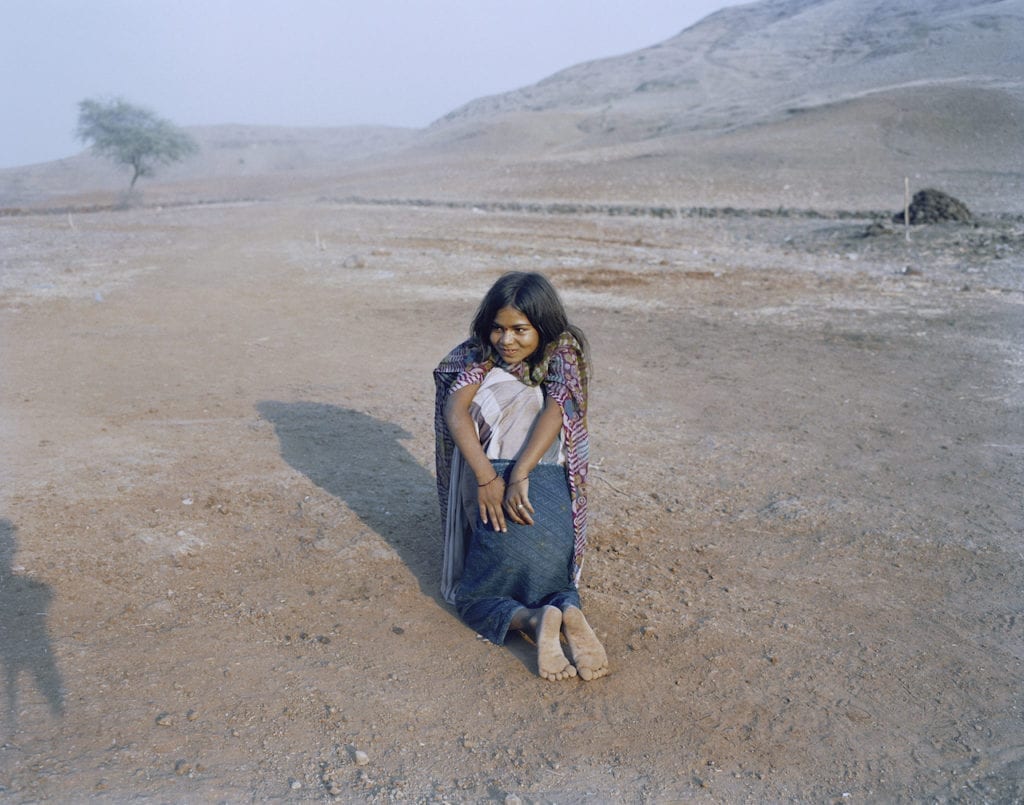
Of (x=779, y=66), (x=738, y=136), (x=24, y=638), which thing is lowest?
(x=24, y=638)

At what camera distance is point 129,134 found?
168 feet

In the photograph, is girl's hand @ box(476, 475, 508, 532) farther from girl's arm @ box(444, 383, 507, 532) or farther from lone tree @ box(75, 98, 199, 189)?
lone tree @ box(75, 98, 199, 189)

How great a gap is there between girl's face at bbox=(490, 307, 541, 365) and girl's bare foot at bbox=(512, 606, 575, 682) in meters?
0.92

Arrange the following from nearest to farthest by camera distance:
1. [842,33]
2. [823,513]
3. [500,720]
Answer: [500,720] → [823,513] → [842,33]

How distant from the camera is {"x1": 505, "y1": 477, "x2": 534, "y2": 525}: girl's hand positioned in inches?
131

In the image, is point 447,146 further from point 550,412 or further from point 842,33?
point 550,412

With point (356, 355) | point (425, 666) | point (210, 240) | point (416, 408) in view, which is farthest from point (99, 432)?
point (210, 240)

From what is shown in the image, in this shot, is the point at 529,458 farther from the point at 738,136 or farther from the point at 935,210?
the point at 738,136

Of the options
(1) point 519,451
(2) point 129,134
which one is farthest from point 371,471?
(2) point 129,134

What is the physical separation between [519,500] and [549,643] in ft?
1.66

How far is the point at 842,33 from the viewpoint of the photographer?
82.4 metres

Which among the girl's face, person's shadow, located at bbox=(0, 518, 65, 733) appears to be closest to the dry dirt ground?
person's shadow, located at bbox=(0, 518, 65, 733)

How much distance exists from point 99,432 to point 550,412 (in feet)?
11.7

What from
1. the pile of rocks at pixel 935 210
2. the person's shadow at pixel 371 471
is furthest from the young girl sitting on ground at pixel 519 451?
the pile of rocks at pixel 935 210
